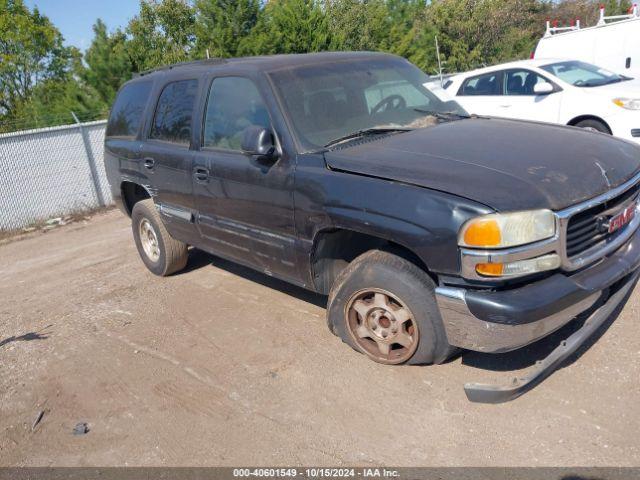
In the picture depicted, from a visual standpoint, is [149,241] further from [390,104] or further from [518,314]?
[518,314]

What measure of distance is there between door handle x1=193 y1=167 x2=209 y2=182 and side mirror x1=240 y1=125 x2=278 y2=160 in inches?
29.3

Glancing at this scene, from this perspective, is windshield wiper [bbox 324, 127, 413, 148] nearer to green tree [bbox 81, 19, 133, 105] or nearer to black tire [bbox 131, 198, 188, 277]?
black tire [bbox 131, 198, 188, 277]

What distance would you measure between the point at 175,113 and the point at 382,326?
2691 mm

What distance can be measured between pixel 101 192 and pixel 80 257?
140 inches

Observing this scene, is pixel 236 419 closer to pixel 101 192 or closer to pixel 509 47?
pixel 101 192

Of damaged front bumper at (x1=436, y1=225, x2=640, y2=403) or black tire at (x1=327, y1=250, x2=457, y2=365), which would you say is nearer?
damaged front bumper at (x1=436, y1=225, x2=640, y2=403)

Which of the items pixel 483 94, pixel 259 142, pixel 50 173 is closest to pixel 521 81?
pixel 483 94

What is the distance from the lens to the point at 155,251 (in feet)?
19.2

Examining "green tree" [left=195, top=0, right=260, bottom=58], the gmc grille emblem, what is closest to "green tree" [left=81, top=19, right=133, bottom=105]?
"green tree" [left=195, top=0, right=260, bottom=58]

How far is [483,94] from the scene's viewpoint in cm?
916

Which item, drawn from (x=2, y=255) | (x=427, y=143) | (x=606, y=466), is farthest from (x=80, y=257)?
(x=606, y=466)

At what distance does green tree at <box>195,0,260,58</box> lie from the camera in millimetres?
16156

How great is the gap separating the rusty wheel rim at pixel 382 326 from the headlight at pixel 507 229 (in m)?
0.66

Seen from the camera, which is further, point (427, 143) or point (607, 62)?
point (607, 62)
